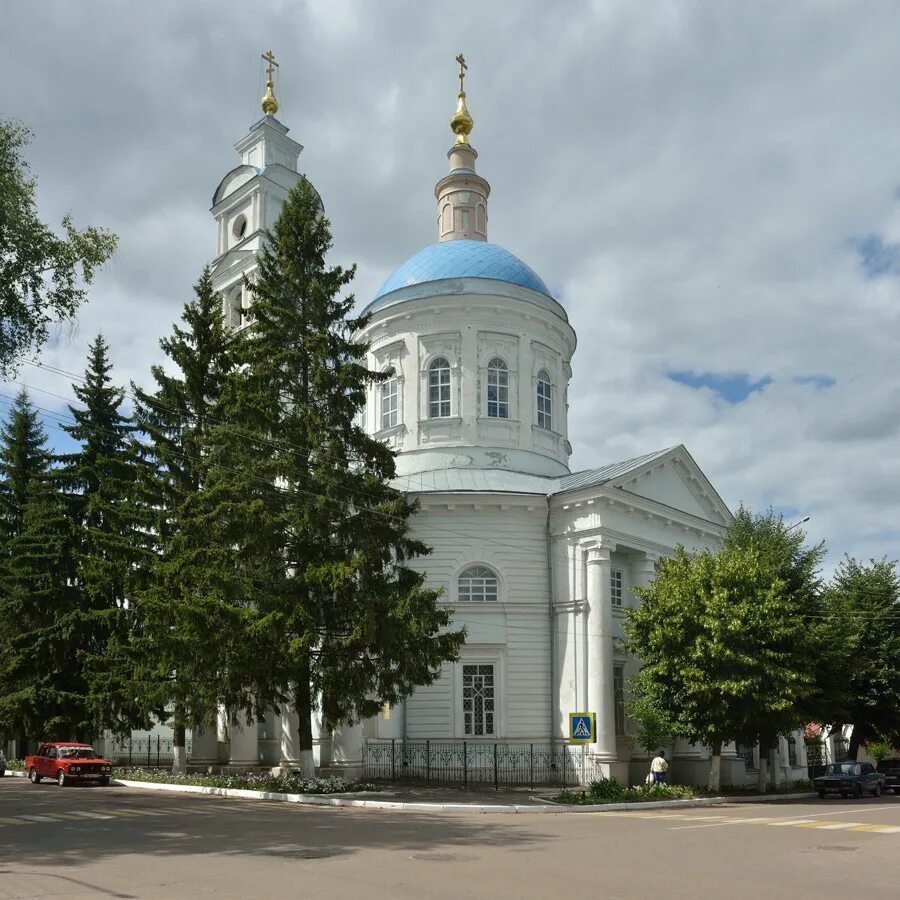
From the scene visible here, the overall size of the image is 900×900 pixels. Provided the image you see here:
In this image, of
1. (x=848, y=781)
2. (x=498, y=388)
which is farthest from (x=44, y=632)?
Answer: (x=848, y=781)

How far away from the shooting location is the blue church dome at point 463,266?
1369 inches

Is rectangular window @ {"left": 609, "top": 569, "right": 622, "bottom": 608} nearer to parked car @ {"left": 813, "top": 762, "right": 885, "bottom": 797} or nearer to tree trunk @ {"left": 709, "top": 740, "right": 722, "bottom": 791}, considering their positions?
tree trunk @ {"left": 709, "top": 740, "right": 722, "bottom": 791}

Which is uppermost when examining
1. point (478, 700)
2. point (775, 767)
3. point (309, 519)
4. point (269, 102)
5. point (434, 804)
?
point (269, 102)

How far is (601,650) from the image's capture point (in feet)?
94.1

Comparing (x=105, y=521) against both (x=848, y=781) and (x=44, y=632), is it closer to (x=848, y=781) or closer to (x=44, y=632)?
(x=44, y=632)

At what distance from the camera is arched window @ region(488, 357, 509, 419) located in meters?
34.0

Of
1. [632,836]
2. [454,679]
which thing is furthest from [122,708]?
[632,836]

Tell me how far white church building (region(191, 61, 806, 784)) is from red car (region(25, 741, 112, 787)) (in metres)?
4.10

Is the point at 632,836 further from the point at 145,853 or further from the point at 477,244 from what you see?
the point at 477,244

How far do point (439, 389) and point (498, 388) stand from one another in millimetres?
2056

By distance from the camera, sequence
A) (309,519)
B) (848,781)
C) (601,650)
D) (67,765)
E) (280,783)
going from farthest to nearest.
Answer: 1. (848,781)
2. (601,650)
3. (67,765)
4. (280,783)
5. (309,519)

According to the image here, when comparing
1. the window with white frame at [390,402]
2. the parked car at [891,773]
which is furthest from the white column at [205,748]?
the parked car at [891,773]

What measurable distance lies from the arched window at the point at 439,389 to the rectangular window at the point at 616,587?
25.6 ft

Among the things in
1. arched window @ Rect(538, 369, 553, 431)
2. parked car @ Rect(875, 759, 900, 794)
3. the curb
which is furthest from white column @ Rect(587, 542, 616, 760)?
parked car @ Rect(875, 759, 900, 794)
